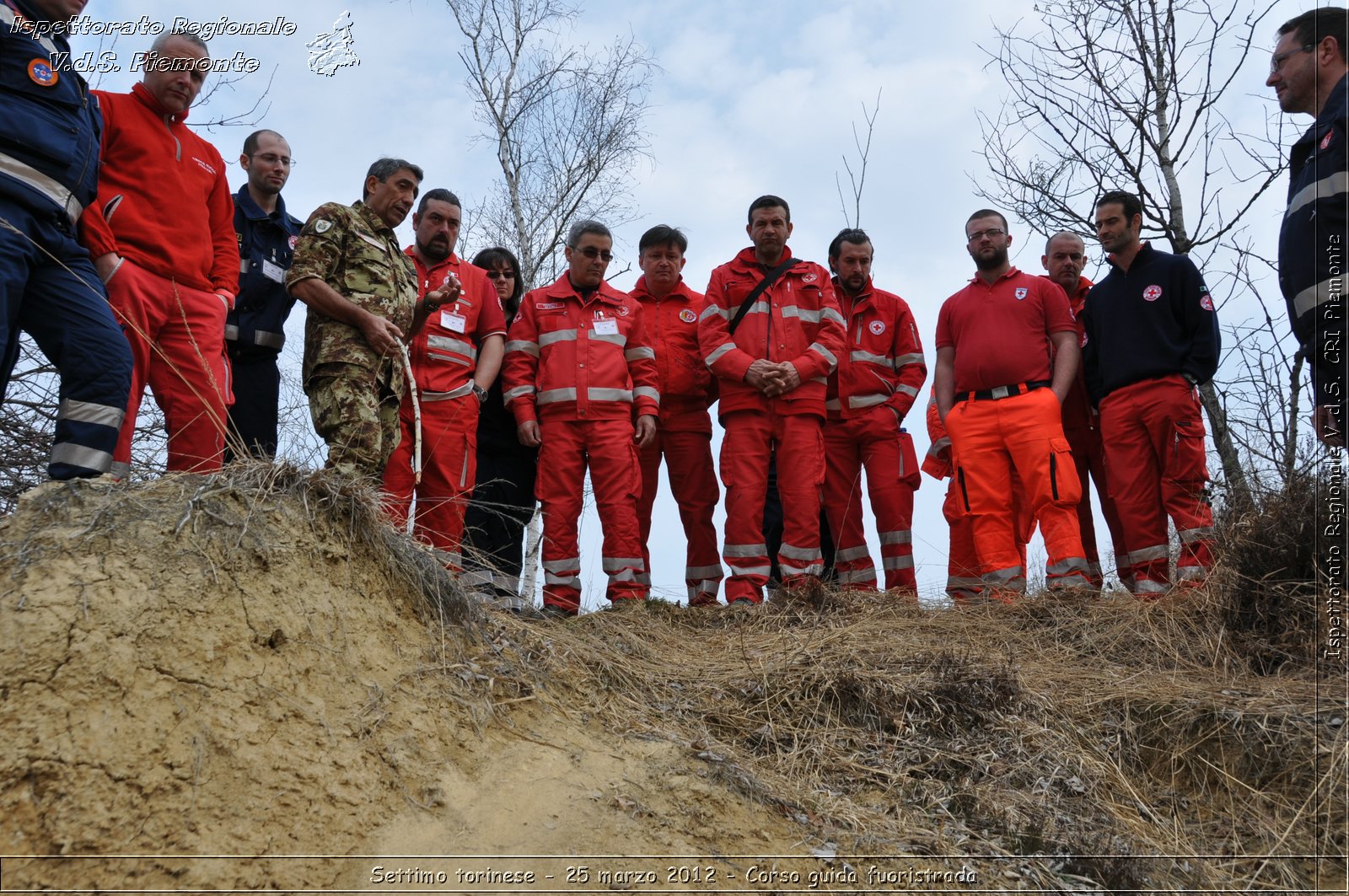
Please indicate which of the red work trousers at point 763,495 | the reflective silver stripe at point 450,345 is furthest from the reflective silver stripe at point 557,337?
the red work trousers at point 763,495

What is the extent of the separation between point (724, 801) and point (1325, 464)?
3.21 meters

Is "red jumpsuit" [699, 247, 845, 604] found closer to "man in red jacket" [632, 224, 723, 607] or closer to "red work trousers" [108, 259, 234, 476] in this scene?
"man in red jacket" [632, 224, 723, 607]

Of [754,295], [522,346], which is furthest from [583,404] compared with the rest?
[754,295]

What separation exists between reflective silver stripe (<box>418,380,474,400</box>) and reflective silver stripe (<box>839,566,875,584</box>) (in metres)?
2.75

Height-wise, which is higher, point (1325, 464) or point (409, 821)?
point (1325, 464)

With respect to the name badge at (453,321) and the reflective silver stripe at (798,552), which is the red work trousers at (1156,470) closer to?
the reflective silver stripe at (798,552)

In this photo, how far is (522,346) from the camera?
6273 mm

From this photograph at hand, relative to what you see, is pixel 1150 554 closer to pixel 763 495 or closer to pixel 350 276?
pixel 763 495

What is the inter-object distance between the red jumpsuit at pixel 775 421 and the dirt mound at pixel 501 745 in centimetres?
187

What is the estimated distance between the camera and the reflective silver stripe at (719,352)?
6125 mm

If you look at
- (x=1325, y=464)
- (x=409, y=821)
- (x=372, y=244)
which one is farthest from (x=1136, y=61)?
(x=409, y=821)

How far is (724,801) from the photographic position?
9.73ft

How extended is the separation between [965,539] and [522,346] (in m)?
3.24

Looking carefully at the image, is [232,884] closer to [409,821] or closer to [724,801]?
[409,821]
